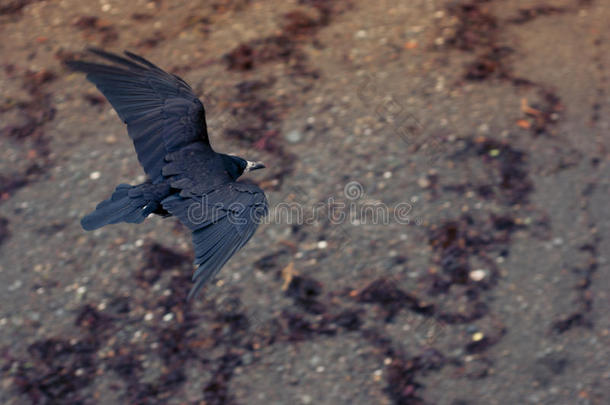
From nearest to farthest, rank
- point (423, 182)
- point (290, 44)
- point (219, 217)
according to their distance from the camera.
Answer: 1. point (219, 217)
2. point (423, 182)
3. point (290, 44)

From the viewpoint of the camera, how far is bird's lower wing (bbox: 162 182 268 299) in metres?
2.94

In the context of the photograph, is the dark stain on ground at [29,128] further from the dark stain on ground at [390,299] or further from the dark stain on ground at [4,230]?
the dark stain on ground at [390,299]

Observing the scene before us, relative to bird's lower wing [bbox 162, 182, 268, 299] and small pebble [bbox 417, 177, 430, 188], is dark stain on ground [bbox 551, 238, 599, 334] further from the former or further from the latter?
bird's lower wing [bbox 162, 182, 268, 299]

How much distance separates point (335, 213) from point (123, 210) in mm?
2048

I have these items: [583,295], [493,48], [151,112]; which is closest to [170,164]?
[151,112]

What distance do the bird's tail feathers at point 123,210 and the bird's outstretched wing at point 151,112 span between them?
18 cm

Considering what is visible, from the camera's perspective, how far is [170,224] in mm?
5086

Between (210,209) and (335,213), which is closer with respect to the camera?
(210,209)

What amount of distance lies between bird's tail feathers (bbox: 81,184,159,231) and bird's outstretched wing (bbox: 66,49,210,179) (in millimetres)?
181

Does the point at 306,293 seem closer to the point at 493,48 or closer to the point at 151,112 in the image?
the point at 151,112

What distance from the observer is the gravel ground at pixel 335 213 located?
4336mm

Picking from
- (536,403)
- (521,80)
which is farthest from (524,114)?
(536,403)

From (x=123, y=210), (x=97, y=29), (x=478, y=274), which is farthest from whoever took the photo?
(x=97, y=29)

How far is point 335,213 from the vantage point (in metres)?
5.06
